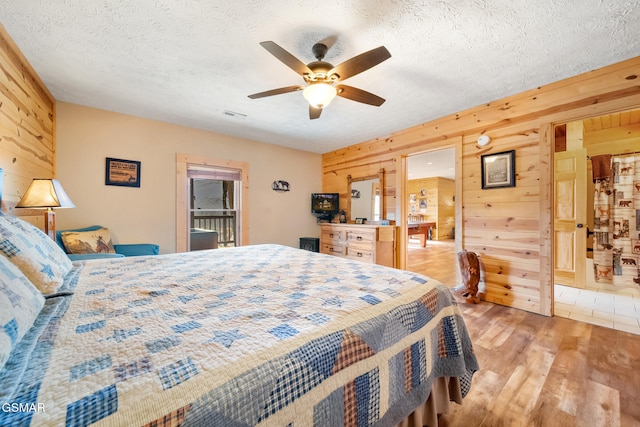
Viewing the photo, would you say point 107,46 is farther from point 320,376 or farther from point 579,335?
point 579,335

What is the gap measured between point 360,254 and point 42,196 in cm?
372

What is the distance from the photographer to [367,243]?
161 inches

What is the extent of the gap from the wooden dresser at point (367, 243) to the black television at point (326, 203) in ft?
1.76

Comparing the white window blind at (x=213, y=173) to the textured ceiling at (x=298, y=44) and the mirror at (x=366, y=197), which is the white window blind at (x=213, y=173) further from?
the mirror at (x=366, y=197)

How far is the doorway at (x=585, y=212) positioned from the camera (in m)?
3.24

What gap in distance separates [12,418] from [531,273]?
368cm

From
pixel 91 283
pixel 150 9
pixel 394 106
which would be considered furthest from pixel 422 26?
pixel 91 283

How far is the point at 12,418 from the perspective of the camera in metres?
0.44

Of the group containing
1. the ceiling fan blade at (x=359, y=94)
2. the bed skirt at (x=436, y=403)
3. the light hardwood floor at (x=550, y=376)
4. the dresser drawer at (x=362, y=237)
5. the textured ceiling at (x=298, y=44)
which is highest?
the textured ceiling at (x=298, y=44)

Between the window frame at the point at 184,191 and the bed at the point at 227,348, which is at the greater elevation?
the window frame at the point at 184,191

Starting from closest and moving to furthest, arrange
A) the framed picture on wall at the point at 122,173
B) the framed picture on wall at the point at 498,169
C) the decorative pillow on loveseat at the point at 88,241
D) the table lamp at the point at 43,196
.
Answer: the table lamp at the point at 43,196 → the decorative pillow on loveseat at the point at 88,241 → the framed picture on wall at the point at 498,169 → the framed picture on wall at the point at 122,173

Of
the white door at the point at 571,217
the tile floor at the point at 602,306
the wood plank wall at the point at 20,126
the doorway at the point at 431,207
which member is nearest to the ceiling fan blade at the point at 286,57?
the wood plank wall at the point at 20,126

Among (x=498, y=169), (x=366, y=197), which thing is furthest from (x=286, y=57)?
(x=366, y=197)

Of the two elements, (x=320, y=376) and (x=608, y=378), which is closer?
(x=320, y=376)
